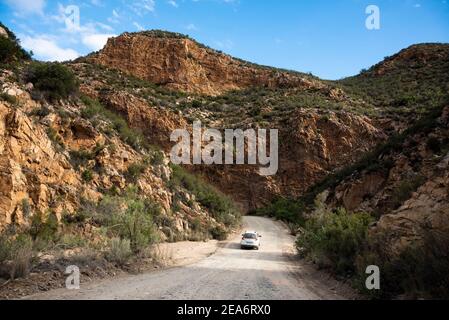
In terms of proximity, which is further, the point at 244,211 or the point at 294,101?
the point at 294,101

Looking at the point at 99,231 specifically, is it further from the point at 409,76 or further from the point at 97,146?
the point at 409,76

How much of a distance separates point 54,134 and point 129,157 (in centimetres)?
567

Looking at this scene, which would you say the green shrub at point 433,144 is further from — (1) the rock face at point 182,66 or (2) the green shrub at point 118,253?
(1) the rock face at point 182,66

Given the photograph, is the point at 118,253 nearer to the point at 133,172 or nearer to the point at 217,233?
the point at 133,172

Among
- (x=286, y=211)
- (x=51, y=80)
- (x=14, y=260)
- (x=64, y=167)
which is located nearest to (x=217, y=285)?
(x=14, y=260)

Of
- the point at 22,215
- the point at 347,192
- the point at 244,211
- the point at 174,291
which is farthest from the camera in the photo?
the point at 244,211

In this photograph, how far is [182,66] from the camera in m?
60.3

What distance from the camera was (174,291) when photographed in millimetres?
8750

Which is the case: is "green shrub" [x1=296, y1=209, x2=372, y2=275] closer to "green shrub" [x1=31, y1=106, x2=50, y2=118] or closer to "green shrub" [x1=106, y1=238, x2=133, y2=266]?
"green shrub" [x1=106, y1=238, x2=133, y2=266]

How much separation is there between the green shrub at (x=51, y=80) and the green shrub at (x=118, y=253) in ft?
48.0

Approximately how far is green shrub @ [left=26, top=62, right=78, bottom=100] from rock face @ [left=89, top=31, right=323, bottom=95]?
1270 inches

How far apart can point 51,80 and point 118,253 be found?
640 inches
